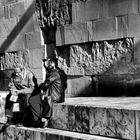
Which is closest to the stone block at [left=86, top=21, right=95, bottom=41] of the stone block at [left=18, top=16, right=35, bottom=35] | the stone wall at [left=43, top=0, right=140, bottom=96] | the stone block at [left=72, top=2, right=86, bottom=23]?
the stone wall at [left=43, top=0, right=140, bottom=96]

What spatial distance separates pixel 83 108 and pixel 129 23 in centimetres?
251

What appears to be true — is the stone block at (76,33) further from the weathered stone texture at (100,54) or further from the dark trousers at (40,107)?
the dark trousers at (40,107)

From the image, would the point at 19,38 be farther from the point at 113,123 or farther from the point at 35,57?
the point at 113,123

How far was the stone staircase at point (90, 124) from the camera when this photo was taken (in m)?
6.51

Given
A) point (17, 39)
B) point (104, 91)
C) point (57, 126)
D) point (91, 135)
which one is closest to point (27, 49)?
point (17, 39)

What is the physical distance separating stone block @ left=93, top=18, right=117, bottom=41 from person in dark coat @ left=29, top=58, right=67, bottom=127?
Answer: 67.5 inches

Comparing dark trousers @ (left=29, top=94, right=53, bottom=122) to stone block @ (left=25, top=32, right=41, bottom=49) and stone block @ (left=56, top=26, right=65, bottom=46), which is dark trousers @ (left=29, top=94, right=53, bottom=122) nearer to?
stone block @ (left=56, top=26, right=65, bottom=46)

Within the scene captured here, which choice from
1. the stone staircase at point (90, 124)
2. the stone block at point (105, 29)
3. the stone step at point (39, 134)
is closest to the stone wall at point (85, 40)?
the stone block at point (105, 29)

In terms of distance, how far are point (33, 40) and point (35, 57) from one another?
510 mm

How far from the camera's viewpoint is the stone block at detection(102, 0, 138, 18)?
8742mm

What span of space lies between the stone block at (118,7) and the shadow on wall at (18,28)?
273 cm

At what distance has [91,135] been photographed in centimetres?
713

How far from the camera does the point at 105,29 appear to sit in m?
9.24

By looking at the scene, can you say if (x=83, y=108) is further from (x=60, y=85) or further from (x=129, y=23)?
(x=129, y=23)
